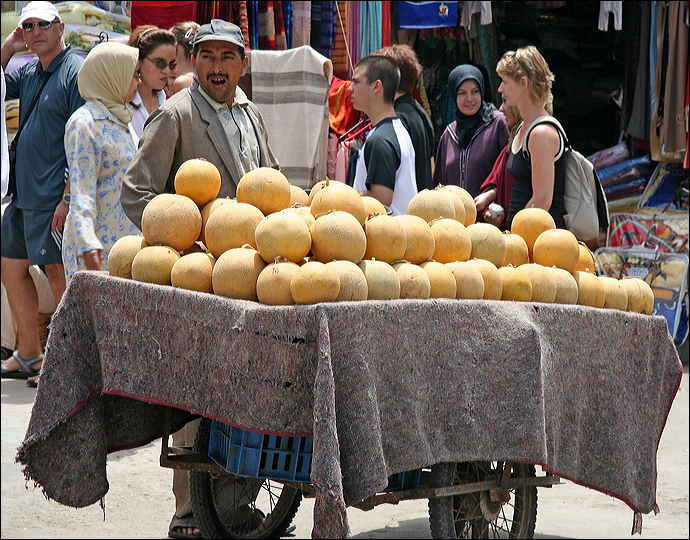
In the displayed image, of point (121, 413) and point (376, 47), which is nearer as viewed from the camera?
point (121, 413)

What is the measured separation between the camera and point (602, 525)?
3.98m

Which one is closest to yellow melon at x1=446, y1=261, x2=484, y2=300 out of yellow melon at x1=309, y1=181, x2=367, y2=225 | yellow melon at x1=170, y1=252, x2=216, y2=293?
yellow melon at x1=309, y1=181, x2=367, y2=225

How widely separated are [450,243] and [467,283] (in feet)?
0.76

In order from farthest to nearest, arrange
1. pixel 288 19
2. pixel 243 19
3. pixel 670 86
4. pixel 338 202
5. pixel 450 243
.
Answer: pixel 670 86
pixel 288 19
pixel 243 19
pixel 450 243
pixel 338 202

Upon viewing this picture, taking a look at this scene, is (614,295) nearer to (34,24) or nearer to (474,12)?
(34,24)

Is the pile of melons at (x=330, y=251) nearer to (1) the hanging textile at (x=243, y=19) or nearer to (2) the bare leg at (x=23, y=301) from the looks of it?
(2) the bare leg at (x=23, y=301)

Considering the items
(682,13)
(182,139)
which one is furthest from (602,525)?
(682,13)

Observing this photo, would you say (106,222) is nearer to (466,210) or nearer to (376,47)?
(466,210)

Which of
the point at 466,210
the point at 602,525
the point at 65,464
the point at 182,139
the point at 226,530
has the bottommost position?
the point at 602,525

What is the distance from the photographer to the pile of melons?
8.89 ft

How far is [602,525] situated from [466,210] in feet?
5.10

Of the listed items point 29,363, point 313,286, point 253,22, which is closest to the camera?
point 313,286

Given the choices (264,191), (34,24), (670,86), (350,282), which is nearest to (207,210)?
(264,191)

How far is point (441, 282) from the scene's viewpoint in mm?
2961
